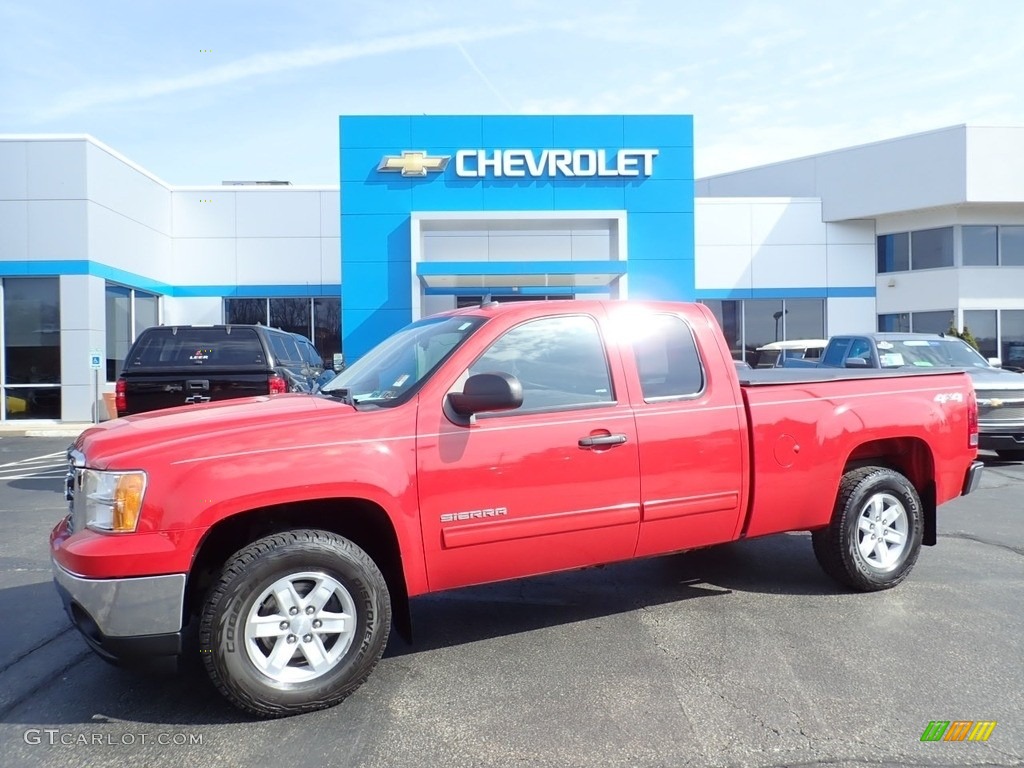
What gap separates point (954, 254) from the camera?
2325cm

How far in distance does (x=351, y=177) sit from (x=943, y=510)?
16.0m

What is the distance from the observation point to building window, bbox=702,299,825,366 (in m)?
24.2

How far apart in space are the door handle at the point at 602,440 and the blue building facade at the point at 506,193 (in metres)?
15.7

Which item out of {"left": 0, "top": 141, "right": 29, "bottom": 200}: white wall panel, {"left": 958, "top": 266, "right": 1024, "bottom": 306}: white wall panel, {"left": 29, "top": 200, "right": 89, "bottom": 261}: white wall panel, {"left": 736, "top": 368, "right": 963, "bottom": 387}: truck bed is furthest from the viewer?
{"left": 958, "top": 266, "right": 1024, "bottom": 306}: white wall panel

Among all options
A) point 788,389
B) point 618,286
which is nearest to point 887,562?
point 788,389

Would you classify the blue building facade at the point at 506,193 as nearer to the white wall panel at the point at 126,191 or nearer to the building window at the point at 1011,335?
the white wall panel at the point at 126,191

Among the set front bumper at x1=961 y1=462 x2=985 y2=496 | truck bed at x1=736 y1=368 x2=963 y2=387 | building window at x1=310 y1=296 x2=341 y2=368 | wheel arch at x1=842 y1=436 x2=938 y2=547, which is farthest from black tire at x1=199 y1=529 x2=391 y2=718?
building window at x1=310 y1=296 x2=341 y2=368

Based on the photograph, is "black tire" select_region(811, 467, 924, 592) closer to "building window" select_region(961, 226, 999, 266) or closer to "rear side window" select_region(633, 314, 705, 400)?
"rear side window" select_region(633, 314, 705, 400)

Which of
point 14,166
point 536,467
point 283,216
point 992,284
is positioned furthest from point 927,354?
point 14,166

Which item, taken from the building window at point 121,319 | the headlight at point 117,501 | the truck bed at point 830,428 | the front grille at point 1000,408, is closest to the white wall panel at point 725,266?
the front grille at point 1000,408

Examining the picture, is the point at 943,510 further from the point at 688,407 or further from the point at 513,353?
the point at 513,353

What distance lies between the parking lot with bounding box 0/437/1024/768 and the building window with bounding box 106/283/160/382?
15.5 m

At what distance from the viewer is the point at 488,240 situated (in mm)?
21484

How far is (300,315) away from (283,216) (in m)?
2.94
